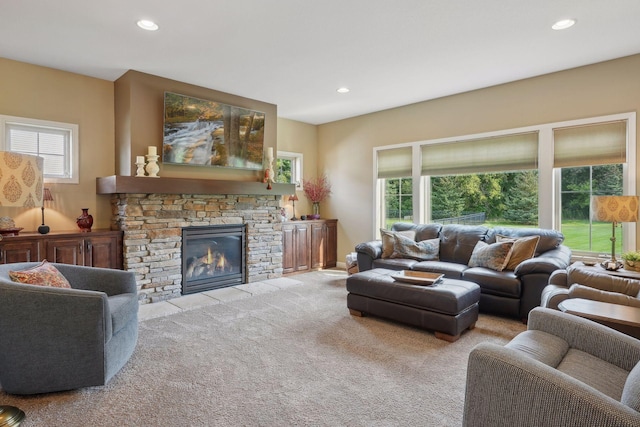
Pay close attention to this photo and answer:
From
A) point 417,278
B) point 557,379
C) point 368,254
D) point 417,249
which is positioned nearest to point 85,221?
point 368,254

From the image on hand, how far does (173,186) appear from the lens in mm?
4406

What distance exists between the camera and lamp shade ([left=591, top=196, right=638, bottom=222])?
321 centimetres

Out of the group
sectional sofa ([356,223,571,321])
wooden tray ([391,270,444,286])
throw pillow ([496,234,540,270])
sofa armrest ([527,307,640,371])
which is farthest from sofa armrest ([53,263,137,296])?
throw pillow ([496,234,540,270])

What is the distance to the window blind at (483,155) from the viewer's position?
4602 mm

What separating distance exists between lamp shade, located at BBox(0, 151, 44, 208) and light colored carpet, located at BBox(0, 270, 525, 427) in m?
1.26

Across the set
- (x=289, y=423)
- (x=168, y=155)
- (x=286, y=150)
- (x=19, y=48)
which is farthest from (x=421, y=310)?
(x=19, y=48)

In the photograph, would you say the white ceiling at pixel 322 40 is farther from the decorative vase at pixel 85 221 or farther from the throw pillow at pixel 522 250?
the throw pillow at pixel 522 250

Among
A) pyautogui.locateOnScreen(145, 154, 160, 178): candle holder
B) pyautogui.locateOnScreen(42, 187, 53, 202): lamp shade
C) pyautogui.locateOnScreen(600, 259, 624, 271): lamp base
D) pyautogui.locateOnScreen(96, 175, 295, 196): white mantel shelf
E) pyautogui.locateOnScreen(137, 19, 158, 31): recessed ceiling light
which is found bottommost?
pyautogui.locateOnScreen(600, 259, 624, 271): lamp base

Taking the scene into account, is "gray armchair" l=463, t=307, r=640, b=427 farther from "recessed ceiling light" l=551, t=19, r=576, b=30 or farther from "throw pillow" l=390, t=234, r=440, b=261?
"throw pillow" l=390, t=234, r=440, b=261

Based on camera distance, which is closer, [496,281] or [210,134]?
[496,281]

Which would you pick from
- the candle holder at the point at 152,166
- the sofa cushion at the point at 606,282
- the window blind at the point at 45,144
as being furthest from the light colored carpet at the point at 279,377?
the window blind at the point at 45,144

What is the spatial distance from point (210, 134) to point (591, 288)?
4.51 meters

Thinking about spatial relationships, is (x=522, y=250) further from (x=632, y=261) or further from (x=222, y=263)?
(x=222, y=263)

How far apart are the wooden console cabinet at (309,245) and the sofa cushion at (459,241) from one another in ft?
7.55
